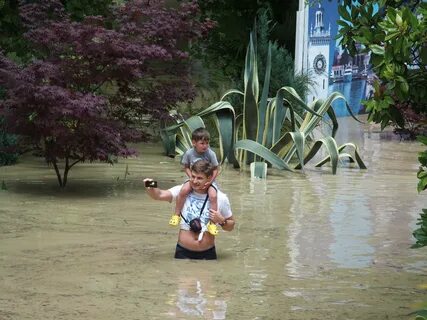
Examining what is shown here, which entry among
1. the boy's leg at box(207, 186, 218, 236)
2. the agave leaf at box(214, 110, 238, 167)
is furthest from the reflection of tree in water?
the agave leaf at box(214, 110, 238, 167)

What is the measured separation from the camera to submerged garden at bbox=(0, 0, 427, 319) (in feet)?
18.4

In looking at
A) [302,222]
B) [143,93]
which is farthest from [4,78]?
[302,222]

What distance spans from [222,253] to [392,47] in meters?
3.65

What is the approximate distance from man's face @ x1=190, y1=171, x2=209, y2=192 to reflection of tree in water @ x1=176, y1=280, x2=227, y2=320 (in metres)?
1.23

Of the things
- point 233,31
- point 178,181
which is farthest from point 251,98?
point 233,31

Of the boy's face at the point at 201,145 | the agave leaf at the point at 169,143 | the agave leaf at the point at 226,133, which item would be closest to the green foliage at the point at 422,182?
the boy's face at the point at 201,145

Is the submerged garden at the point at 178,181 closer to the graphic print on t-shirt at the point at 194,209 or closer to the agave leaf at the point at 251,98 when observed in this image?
the agave leaf at the point at 251,98

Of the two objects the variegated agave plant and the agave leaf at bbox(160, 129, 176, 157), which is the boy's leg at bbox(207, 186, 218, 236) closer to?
the variegated agave plant

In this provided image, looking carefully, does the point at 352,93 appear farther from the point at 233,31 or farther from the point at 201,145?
the point at 201,145

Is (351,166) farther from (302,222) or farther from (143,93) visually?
(302,222)

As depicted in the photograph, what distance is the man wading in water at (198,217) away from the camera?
23.6 feet

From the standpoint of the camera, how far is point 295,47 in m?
21.7

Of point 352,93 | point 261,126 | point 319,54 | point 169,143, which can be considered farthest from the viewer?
point 352,93

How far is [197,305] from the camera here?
582 cm
